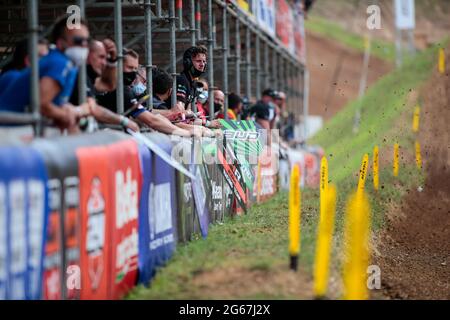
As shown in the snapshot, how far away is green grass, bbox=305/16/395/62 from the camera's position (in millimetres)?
73062

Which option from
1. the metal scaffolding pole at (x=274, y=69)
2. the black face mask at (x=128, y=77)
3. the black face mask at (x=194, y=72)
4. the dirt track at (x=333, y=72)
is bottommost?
the dirt track at (x=333, y=72)

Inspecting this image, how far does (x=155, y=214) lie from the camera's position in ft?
29.9

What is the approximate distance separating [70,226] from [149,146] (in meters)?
2.16

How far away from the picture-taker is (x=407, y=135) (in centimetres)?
2777

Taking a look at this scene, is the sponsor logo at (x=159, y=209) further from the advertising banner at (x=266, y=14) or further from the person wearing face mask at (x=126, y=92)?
the advertising banner at (x=266, y=14)

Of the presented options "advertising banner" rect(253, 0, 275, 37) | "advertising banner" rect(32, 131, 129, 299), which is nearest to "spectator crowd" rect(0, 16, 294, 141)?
"advertising banner" rect(32, 131, 129, 299)

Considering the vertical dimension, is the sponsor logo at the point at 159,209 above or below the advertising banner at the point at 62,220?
below

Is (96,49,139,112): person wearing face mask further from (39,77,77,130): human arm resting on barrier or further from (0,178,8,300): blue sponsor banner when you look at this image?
(0,178,8,300): blue sponsor banner

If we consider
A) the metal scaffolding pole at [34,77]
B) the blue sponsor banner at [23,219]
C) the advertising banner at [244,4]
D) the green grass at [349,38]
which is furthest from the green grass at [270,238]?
the green grass at [349,38]

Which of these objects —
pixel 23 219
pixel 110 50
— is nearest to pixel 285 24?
pixel 110 50

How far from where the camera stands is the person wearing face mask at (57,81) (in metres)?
7.52

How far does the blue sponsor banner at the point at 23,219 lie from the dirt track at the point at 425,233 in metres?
3.46

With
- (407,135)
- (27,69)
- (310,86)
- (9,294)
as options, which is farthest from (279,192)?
(310,86)

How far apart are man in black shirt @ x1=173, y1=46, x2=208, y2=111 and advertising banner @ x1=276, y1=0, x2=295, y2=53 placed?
48.0 ft
